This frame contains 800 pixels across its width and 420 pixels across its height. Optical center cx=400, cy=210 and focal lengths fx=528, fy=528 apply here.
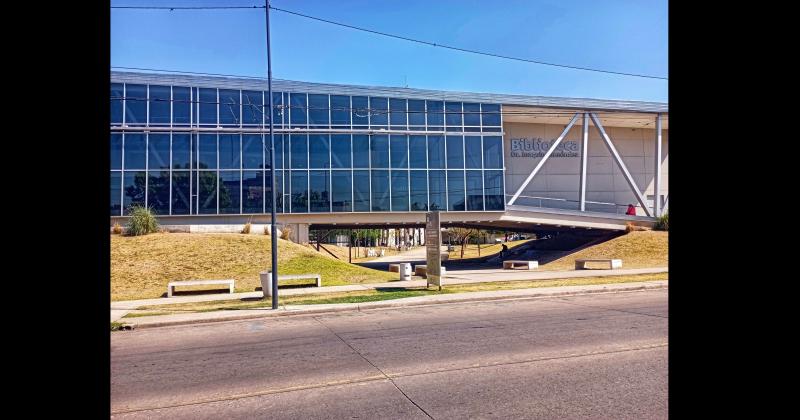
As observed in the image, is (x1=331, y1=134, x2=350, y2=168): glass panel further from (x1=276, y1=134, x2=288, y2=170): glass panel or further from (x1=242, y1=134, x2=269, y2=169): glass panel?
(x1=242, y1=134, x2=269, y2=169): glass panel

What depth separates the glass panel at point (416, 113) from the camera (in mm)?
34469

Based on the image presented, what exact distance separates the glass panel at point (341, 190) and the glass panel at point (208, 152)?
7263 millimetres

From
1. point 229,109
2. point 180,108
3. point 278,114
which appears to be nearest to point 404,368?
point 278,114

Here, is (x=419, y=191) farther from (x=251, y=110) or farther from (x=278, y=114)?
(x=251, y=110)

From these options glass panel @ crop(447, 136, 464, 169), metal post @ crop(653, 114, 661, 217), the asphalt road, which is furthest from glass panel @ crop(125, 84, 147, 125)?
metal post @ crop(653, 114, 661, 217)

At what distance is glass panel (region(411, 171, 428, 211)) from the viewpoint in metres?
34.5

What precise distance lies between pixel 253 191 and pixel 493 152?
16.0 metres

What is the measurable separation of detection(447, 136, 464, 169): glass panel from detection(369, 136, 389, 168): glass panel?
420 centimetres

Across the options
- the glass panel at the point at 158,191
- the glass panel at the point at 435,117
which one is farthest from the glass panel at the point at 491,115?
the glass panel at the point at 158,191

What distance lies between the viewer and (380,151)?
34156 millimetres

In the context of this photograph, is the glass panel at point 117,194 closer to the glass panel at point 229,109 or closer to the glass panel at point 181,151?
the glass panel at point 181,151
